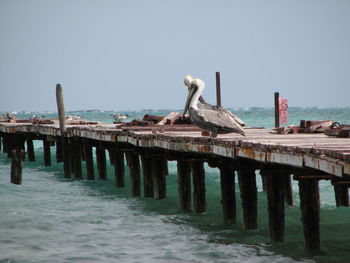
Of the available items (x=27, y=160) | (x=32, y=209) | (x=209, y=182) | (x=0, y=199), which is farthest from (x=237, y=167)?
(x=27, y=160)

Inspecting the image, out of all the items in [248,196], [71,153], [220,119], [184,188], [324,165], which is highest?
[220,119]

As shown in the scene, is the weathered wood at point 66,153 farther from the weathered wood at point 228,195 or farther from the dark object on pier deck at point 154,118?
the weathered wood at point 228,195

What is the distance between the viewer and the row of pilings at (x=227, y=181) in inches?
501

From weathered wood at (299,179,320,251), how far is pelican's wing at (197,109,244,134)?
2.63 m

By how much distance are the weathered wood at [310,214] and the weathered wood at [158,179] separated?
7.04 metres

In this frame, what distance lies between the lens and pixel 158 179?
64.5 feet

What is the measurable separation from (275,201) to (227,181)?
2468 millimetres

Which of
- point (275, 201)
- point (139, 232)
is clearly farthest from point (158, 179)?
point (275, 201)

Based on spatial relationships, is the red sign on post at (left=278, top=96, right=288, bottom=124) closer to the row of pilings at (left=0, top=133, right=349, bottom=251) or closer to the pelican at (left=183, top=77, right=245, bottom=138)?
the row of pilings at (left=0, top=133, right=349, bottom=251)

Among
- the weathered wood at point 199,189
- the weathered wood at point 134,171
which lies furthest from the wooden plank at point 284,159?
the weathered wood at point 134,171

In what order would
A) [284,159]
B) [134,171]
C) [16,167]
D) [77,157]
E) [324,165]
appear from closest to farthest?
[324,165] → [284,159] → [134,171] → [16,167] → [77,157]

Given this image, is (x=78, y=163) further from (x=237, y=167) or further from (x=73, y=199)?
(x=237, y=167)

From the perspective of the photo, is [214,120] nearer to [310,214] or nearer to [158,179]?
[310,214]

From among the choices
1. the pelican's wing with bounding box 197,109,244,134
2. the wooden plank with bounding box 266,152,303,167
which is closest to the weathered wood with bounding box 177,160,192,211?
the pelican's wing with bounding box 197,109,244,134
